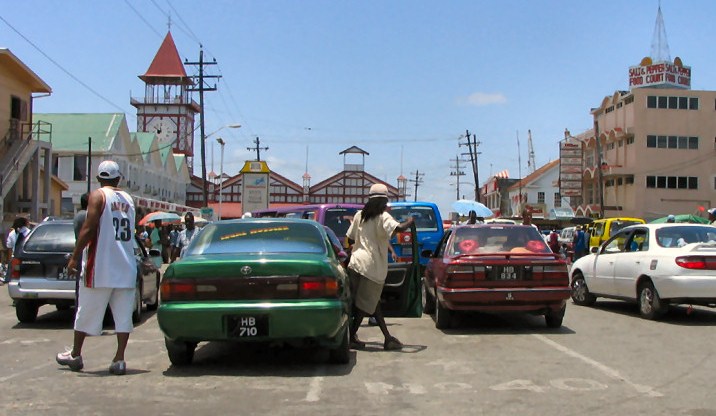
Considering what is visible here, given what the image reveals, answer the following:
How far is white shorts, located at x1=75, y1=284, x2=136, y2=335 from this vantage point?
684cm

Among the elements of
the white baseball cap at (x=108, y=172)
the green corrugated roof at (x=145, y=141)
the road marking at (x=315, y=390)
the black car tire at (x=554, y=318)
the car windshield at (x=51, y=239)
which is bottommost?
the road marking at (x=315, y=390)

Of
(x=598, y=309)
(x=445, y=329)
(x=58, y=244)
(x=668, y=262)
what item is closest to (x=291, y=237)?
(x=445, y=329)

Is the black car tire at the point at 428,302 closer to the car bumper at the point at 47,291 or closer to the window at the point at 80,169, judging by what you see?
the car bumper at the point at 47,291

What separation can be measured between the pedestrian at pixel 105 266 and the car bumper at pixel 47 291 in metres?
3.86

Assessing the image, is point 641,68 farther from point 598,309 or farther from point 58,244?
point 58,244

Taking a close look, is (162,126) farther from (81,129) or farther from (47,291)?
(47,291)

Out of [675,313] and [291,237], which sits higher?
[291,237]

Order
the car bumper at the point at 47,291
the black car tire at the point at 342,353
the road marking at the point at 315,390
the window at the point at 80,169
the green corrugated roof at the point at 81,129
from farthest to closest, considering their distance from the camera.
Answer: the window at the point at 80,169
the green corrugated roof at the point at 81,129
the car bumper at the point at 47,291
the black car tire at the point at 342,353
the road marking at the point at 315,390

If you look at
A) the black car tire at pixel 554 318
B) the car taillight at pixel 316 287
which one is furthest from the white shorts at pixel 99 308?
the black car tire at pixel 554 318

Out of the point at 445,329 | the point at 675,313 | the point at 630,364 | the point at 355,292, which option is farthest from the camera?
the point at 675,313

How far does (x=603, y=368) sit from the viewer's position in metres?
7.33

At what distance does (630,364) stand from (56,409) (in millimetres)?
5440

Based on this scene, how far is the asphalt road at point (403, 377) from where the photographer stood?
18.9ft

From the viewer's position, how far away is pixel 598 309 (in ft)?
43.3
